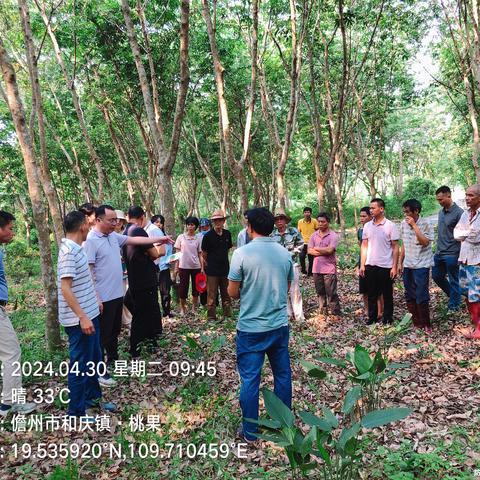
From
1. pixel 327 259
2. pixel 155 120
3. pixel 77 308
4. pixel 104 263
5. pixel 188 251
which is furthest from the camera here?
pixel 155 120

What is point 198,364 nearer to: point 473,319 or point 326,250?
point 326,250

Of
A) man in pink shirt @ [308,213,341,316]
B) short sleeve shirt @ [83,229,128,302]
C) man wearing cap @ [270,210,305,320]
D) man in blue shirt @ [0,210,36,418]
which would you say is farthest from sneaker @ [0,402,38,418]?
man in pink shirt @ [308,213,341,316]

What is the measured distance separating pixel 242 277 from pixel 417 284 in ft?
11.7

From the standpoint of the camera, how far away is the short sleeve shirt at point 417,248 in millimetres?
5922

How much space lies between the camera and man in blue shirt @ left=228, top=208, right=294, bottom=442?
11.6ft

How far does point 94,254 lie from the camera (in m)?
4.74

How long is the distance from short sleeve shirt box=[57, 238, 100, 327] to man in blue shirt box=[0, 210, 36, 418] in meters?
0.68

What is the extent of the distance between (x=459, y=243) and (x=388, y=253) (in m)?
1.13

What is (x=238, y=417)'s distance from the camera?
418 centimetres

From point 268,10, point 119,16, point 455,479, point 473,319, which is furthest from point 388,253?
point 119,16

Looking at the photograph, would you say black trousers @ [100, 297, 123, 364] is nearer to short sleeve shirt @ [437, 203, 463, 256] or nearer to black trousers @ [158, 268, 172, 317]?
black trousers @ [158, 268, 172, 317]

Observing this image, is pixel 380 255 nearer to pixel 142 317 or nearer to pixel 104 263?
pixel 142 317

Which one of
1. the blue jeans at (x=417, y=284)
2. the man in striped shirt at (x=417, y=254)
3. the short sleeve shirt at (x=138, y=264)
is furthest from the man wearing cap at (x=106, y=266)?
the blue jeans at (x=417, y=284)

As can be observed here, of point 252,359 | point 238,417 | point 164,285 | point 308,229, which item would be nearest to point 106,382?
point 238,417
